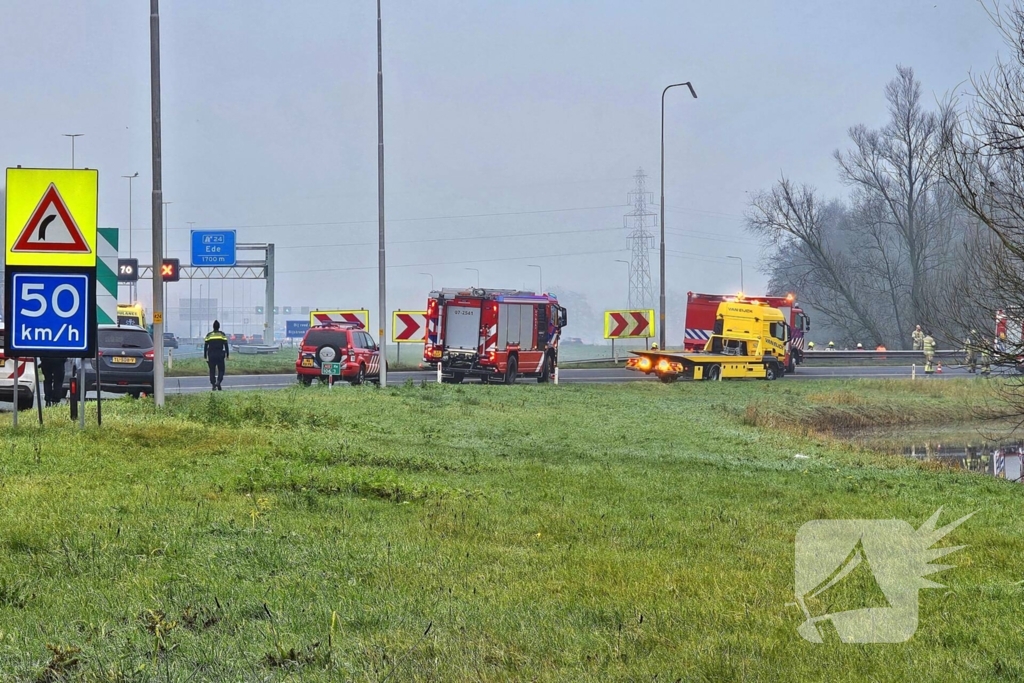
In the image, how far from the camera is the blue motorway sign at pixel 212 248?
67.1 m

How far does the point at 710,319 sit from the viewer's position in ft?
156

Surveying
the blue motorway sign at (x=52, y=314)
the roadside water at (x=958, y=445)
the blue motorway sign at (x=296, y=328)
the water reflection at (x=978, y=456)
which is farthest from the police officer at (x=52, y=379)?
the blue motorway sign at (x=296, y=328)

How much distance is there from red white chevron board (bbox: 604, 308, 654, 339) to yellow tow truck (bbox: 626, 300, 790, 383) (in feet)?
14.3

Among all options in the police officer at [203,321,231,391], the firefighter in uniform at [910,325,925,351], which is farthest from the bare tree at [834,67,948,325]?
the police officer at [203,321,231,391]

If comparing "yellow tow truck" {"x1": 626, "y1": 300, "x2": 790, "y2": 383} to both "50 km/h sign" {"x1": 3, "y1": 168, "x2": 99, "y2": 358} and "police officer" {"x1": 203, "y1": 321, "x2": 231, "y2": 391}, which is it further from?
"50 km/h sign" {"x1": 3, "y1": 168, "x2": 99, "y2": 358}

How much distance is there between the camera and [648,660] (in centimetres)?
544

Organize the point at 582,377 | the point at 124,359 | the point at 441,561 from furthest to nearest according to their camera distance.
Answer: the point at 582,377 → the point at 124,359 → the point at 441,561

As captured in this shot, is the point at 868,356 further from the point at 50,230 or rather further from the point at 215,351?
the point at 50,230

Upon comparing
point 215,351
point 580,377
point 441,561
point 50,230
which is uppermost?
point 50,230

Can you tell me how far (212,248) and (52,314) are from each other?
181 ft

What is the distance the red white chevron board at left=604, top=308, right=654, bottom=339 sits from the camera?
47062 mm

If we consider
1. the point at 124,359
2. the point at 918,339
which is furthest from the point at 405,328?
the point at 918,339

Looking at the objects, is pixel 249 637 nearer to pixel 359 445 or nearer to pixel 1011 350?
pixel 359 445

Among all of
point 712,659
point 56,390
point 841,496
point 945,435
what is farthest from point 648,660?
point 945,435
